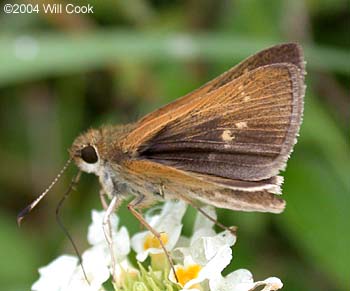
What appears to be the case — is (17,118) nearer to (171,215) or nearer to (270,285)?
(171,215)

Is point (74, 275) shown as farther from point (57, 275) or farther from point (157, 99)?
point (157, 99)

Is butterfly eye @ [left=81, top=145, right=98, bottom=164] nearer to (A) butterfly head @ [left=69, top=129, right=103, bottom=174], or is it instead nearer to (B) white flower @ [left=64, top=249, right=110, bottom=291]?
(A) butterfly head @ [left=69, top=129, right=103, bottom=174]

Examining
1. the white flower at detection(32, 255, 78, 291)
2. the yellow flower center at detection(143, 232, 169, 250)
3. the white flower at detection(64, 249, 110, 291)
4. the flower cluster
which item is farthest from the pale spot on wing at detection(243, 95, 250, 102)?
the white flower at detection(32, 255, 78, 291)

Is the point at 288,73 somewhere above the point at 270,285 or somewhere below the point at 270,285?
above

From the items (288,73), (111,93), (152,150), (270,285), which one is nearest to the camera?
(270,285)

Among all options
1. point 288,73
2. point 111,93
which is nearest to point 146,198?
point 288,73

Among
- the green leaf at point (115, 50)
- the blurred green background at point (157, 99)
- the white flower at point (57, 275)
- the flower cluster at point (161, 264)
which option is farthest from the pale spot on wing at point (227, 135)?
the green leaf at point (115, 50)

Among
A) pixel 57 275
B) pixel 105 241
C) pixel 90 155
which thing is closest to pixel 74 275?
pixel 57 275
